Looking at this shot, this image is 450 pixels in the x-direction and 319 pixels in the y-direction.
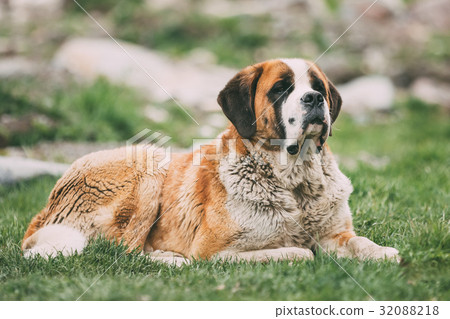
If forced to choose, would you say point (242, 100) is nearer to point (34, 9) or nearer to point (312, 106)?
point (312, 106)

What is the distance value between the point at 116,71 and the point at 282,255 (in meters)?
8.08

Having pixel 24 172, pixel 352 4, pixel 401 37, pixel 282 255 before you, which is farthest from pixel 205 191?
pixel 352 4

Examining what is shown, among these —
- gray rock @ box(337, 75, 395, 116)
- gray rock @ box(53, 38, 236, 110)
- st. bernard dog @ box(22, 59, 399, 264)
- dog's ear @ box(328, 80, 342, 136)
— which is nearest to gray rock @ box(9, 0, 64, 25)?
gray rock @ box(53, 38, 236, 110)

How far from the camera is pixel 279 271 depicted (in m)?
3.36

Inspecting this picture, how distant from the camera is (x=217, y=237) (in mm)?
3951

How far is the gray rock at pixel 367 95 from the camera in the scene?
11.6m

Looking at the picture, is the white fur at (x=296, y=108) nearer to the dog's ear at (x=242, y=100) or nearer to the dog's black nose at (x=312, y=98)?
the dog's black nose at (x=312, y=98)

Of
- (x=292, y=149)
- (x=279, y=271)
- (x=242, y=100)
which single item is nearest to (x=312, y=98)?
(x=292, y=149)

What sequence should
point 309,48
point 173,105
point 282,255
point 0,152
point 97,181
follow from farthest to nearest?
point 309,48
point 173,105
point 0,152
point 97,181
point 282,255

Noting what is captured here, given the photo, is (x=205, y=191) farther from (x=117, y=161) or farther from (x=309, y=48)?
(x=309, y=48)

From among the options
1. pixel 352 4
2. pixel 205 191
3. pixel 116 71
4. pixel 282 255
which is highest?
pixel 352 4

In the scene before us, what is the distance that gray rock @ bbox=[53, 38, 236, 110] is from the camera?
10.7 m

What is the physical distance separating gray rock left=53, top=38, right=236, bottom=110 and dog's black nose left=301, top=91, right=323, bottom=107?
683 centimetres

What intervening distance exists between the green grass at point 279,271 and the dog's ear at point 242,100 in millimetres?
1124
